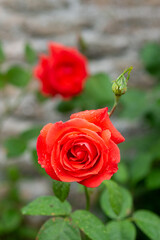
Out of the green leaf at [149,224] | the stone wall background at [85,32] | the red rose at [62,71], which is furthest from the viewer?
the stone wall background at [85,32]

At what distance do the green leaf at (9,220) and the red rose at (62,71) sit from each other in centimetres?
55

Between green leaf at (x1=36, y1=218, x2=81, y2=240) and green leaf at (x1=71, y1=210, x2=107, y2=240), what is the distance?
0.04 feet

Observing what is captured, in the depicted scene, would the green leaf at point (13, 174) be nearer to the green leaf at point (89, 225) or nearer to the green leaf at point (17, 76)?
the green leaf at point (17, 76)

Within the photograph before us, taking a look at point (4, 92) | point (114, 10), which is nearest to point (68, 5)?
point (114, 10)

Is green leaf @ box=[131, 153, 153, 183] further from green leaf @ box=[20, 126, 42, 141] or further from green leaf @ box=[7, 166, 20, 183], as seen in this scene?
green leaf @ box=[7, 166, 20, 183]

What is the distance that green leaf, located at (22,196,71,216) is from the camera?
559mm

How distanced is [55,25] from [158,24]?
0.47 meters

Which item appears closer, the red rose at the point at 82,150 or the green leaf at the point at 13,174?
the red rose at the point at 82,150

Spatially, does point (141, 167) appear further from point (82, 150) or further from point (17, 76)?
point (82, 150)

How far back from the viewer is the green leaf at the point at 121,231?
2.02 ft

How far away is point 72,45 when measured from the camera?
1.48 metres

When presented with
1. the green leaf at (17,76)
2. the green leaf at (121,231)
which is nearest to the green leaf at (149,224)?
the green leaf at (121,231)

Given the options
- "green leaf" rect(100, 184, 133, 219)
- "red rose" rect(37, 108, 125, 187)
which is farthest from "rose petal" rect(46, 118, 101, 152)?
"green leaf" rect(100, 184, 133, 219)

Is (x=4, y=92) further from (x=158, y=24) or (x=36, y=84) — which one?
(x=158, y=24)
